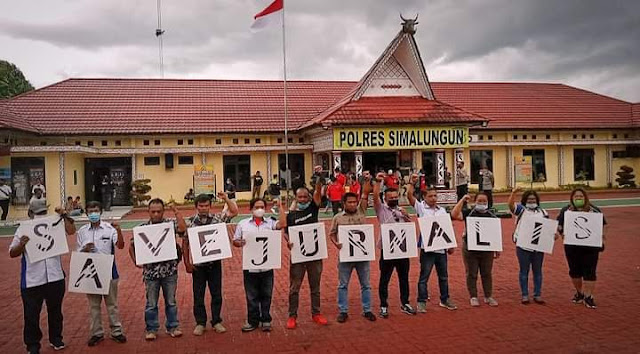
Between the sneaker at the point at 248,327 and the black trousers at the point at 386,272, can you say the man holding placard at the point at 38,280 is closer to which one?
the sneaker at the point at 248,327

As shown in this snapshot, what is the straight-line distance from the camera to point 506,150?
25391 millimetres

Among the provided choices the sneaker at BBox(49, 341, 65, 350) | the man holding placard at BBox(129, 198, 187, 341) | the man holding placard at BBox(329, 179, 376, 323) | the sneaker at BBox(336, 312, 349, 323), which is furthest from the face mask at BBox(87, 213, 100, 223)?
the sneaker at BBox(336, 312, 349, 323)

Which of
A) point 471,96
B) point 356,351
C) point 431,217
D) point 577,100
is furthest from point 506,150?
point 356,351

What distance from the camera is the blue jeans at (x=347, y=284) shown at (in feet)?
20.2

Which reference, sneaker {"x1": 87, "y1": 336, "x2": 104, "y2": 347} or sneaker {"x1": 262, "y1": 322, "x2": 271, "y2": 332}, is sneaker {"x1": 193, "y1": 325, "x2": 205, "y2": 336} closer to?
sneaker {"x1": 262, "y1": 322, "x2": 271, "y2": 332}

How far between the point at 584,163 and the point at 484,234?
23.1m

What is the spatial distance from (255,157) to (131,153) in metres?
5.29

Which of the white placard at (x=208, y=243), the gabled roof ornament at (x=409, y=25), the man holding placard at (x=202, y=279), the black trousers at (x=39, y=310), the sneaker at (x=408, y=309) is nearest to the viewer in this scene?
the black trousers at (x=39, y=310)

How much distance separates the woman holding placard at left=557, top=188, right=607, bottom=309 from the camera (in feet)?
21.4

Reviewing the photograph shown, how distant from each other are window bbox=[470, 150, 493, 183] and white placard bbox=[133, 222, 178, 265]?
21309 mm

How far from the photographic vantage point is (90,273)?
18.4ft

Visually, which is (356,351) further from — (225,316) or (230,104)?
(230,104)

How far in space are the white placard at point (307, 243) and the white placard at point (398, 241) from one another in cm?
79

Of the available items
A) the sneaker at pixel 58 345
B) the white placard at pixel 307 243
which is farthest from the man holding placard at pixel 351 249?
the sneaker at pixel 58 345
